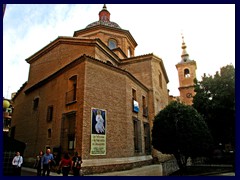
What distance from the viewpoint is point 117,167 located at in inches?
488

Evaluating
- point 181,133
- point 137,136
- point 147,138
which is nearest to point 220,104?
point 147,138

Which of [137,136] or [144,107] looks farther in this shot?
[144,107]

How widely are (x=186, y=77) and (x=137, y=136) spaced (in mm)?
26379

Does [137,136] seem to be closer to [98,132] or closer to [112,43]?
[98,132]

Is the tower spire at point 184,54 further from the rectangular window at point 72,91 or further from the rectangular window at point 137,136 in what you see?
the rectangular window at point 72,91

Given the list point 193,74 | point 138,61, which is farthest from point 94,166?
point 193,74

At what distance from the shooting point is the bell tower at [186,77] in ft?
122

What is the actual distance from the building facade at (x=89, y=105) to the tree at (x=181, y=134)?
2122mm

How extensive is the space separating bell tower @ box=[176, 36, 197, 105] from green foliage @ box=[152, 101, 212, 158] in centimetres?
2392

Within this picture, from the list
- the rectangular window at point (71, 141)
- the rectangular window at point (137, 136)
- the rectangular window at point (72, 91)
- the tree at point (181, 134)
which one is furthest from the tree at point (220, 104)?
the rectangular window at point (71, 141)

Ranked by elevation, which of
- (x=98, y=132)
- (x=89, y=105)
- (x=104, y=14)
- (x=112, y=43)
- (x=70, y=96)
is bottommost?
(x=98, y=132)

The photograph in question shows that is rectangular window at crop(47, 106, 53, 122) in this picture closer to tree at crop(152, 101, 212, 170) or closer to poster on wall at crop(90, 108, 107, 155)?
poster on wall at crop(90, 108, 107, 155)

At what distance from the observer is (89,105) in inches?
484

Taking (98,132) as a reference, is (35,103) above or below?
above
